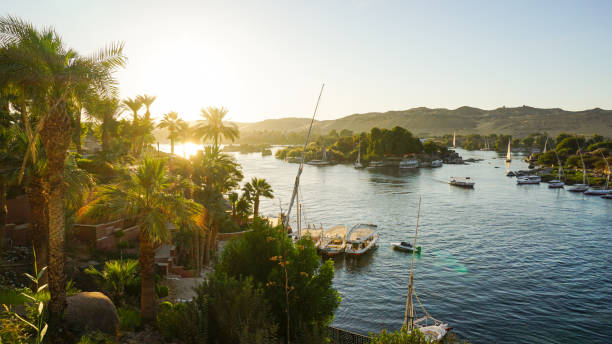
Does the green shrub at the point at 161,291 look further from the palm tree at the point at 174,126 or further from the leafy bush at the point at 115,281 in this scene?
the palm tree at the point at 174,126

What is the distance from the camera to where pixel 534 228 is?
6181cm

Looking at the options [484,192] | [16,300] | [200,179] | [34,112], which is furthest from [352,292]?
[484,192]

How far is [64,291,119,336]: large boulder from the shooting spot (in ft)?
54.4

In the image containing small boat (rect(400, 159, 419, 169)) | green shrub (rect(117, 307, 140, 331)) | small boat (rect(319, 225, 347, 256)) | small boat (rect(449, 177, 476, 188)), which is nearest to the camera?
green shrub (rect(117, 307, 140, 331))

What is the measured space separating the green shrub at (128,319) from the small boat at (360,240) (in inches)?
1299

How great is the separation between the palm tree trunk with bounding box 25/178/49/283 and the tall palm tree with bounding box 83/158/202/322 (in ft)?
11.9

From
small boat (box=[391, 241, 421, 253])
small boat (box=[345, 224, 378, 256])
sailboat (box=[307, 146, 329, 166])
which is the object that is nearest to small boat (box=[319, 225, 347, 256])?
small boat (box=[345, 224, 378, 256])

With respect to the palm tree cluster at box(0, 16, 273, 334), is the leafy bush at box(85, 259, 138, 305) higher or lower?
lower

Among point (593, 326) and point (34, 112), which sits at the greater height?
point (34, 112)

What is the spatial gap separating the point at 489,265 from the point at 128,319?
41.5 metres

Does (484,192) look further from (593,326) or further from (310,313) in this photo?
(310,313)

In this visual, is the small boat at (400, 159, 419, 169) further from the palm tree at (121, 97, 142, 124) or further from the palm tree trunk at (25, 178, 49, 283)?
the palm tree trunk at (25, 178, 49, 283)

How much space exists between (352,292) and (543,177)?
10711cm

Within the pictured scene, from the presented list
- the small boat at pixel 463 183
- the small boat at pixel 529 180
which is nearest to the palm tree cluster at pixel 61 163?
the small boat at pixel 463 183
